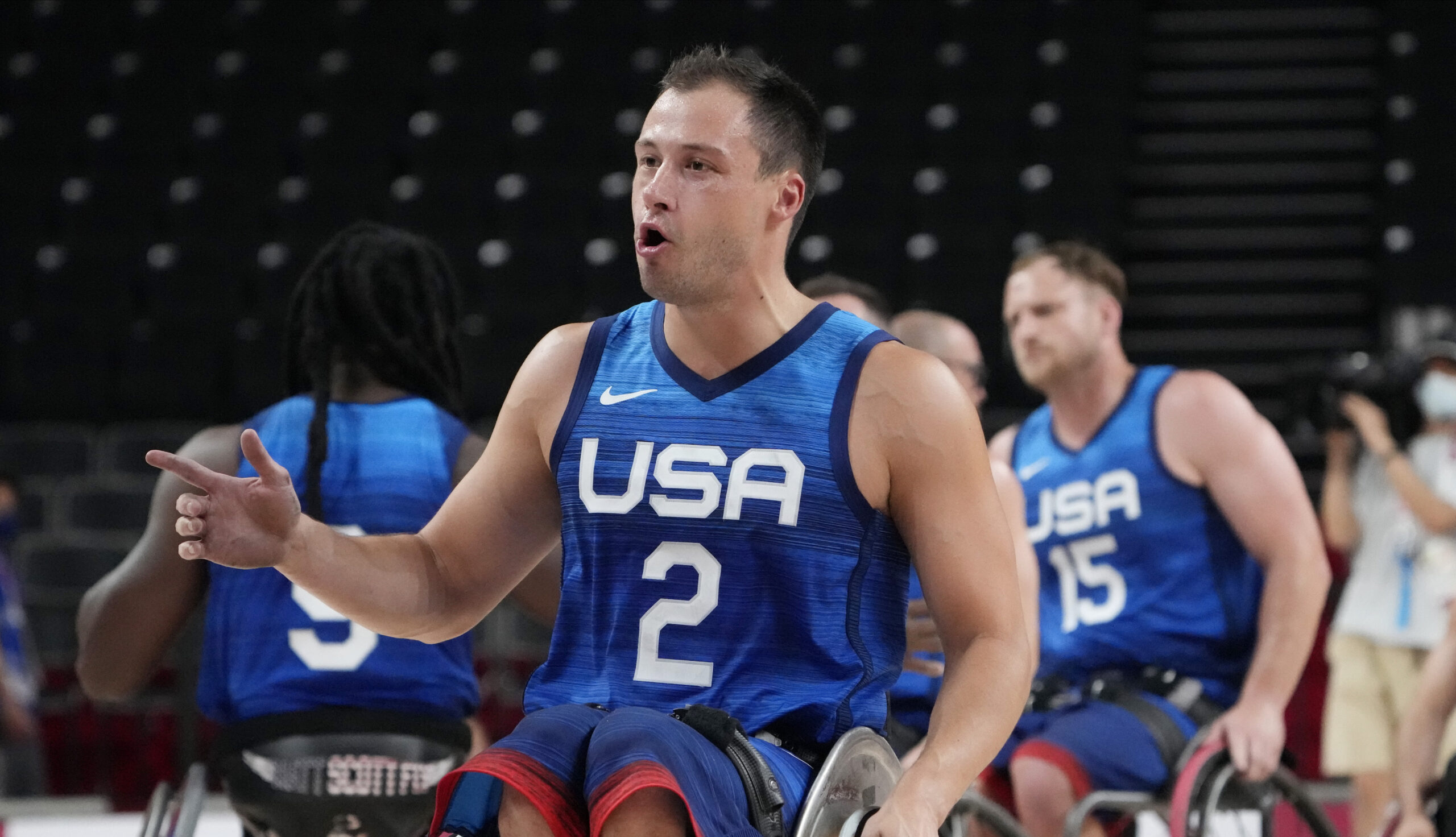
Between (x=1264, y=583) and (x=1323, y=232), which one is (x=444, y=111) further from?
(x=1264, y=583)

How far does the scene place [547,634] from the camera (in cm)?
673

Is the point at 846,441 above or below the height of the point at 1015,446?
above

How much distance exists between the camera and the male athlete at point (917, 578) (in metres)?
3.09

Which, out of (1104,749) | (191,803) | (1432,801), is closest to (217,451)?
(191,803)

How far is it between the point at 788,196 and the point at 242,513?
30.8 inches

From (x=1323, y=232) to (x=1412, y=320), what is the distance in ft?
5.92

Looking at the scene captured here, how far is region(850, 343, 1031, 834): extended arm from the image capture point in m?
1.82

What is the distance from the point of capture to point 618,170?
9.66 meters

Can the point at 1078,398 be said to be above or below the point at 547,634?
above

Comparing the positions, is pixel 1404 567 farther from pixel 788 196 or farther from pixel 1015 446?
pixel 788 196

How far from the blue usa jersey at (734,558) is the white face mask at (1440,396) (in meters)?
3.90

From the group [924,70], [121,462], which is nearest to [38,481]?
[121,462]

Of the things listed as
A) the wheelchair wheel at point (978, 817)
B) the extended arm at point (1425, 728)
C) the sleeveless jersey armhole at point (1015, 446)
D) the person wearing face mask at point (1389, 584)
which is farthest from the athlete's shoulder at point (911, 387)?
the person wearing face mask at point (1389, 584)

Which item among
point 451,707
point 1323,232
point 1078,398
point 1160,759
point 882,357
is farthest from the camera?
point 1323,232
